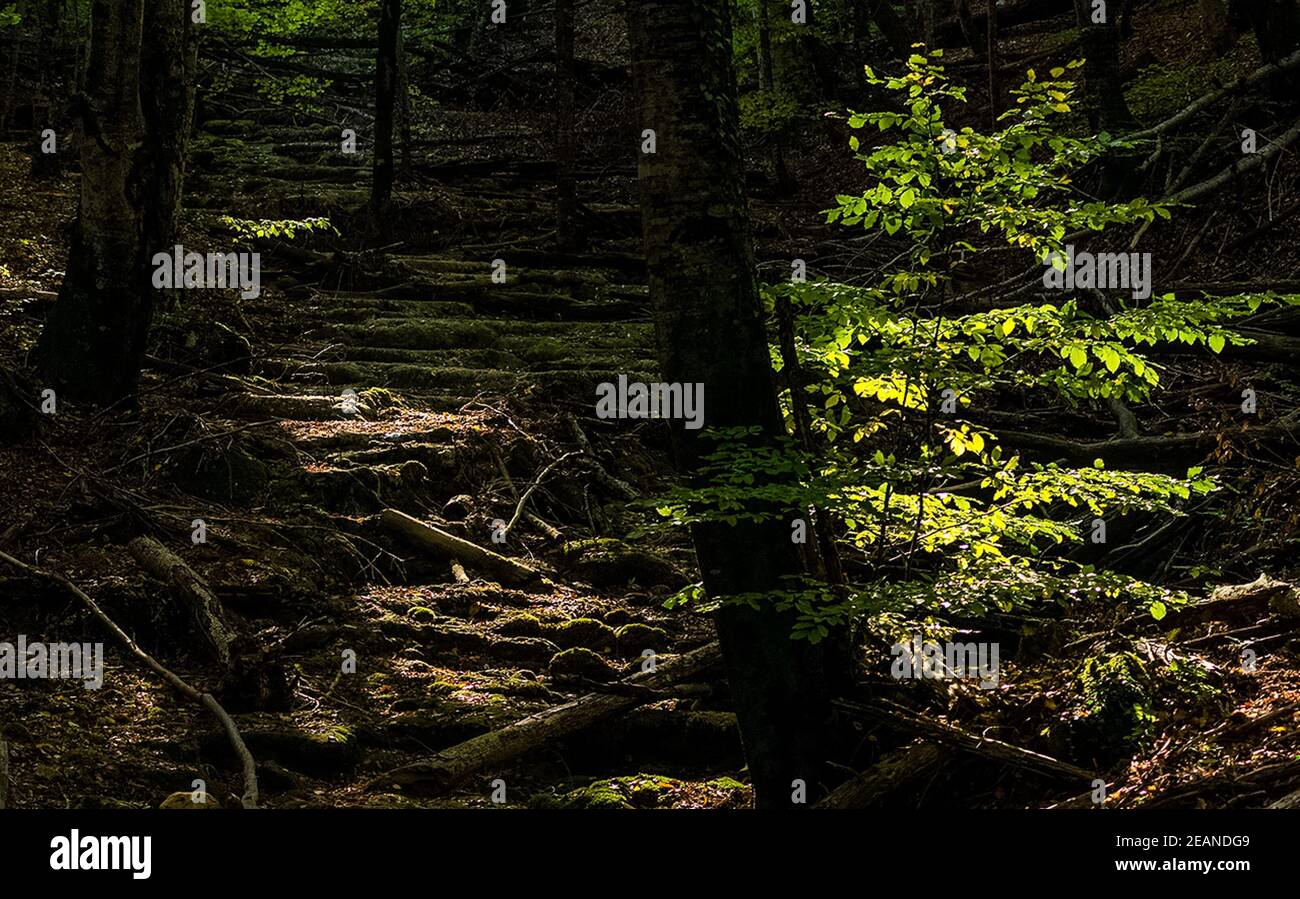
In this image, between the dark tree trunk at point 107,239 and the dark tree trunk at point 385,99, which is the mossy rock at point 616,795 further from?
the dark tree trunk at point 385,99

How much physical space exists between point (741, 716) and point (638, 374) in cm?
735

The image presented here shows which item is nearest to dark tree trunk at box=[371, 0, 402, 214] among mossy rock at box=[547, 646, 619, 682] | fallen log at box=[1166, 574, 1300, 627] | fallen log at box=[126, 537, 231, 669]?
fallen log at box=[126, 537, 231, 669]

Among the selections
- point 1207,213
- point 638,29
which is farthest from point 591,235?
point 638,29

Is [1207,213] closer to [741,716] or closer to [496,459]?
[496,459]

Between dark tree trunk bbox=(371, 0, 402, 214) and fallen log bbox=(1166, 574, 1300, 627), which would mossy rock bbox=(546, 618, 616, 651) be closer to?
fallen log bbox=(1166, 574, 1300, 627)

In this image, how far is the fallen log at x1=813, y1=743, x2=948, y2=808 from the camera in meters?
5.07

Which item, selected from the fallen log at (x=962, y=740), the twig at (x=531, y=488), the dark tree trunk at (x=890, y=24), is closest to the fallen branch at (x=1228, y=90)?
the dark tree trunk at (x=890, y=24)

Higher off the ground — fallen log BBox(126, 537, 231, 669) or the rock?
the rock

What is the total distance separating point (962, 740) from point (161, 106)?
8509mm

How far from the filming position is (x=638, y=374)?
12.4 m

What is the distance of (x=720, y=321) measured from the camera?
16.7ft

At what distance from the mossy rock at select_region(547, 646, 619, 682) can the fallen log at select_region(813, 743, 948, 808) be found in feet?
8.72

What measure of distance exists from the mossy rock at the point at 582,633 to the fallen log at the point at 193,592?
233 cm
